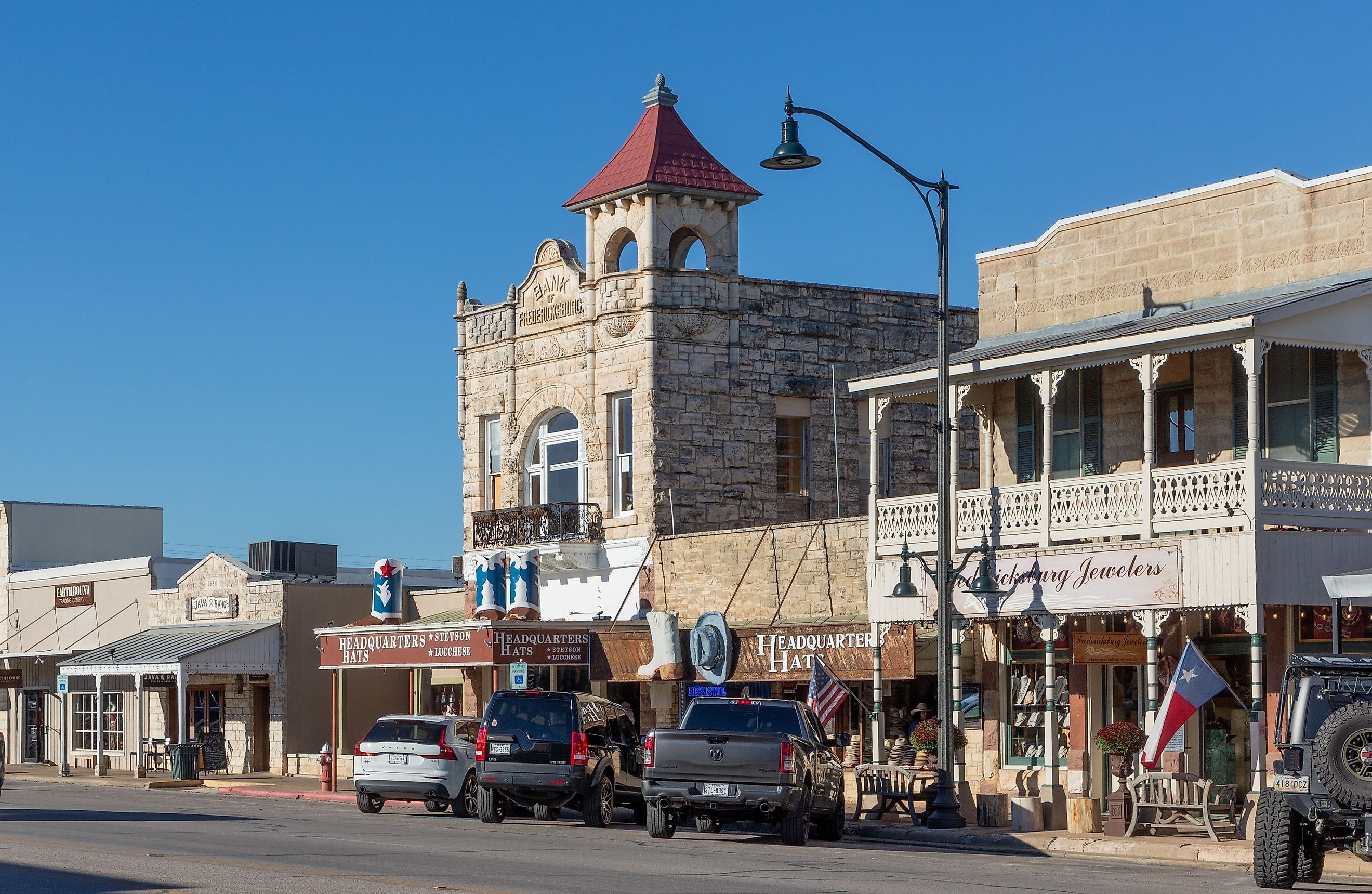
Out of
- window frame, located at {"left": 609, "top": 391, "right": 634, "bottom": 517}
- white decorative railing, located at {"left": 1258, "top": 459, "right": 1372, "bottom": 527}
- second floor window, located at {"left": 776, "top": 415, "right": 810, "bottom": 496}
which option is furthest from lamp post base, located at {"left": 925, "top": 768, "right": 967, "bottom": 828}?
second floor window, located at {"left": 776, "top": 415, "right": 810, "bottom": 496}

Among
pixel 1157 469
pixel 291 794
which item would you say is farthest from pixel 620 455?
pixel 1157 469

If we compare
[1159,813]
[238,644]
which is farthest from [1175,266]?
[238,644]

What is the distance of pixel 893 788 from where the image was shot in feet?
84.3

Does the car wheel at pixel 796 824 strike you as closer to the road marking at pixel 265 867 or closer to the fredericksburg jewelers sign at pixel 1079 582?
the fredericksburg jewelers sign at pixel 1079 582

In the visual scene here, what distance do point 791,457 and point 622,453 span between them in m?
3.34

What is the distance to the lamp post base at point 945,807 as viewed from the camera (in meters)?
24.1

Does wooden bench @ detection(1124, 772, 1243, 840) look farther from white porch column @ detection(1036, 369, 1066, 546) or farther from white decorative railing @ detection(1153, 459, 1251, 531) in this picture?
white porch column @ detection(1036, 369, 1066, 546)

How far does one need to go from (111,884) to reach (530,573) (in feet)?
64.0

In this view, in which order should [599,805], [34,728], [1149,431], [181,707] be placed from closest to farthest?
[1149,431] < [599,805] < [181,707] < [34,728]

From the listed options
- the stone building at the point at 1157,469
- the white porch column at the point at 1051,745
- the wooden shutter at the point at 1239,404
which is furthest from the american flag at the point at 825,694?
the wooden shutter at the point at 1239,404

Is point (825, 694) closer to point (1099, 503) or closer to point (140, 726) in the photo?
point (1099, 503)

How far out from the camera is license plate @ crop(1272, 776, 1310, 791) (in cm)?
1619

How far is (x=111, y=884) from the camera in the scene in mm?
15648

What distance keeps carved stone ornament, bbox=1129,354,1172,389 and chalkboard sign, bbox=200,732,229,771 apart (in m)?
25.6
